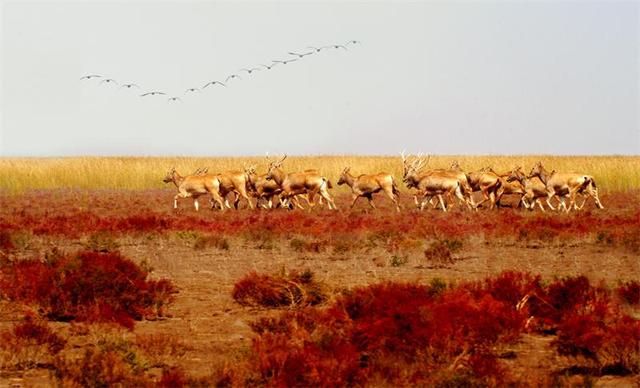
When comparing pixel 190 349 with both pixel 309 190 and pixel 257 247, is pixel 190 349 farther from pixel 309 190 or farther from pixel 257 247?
pixel 309 190

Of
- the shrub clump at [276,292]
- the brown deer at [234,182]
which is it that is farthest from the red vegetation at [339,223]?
the shrub clump at [276,292]

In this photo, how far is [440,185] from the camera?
32.1 meters

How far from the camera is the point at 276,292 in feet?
45.9

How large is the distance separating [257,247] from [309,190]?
10.8 m

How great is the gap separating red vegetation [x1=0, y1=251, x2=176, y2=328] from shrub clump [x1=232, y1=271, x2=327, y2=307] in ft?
3.82

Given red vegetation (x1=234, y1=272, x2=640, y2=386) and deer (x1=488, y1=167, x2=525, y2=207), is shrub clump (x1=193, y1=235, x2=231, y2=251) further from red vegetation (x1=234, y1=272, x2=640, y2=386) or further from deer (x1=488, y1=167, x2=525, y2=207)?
deer (x1=488, y1=167, x2=525, y2=207)

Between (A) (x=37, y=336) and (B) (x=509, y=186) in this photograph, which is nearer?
(A) (x=37, y=336)

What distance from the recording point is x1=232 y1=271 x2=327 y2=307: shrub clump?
1400 centimetres

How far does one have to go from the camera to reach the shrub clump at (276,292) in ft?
45.9

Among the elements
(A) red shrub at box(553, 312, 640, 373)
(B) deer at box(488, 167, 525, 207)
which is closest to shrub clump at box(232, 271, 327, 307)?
(A) red shrub at box(553, 312, 640, 373)

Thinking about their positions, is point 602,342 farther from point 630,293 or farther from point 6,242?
point 6,242

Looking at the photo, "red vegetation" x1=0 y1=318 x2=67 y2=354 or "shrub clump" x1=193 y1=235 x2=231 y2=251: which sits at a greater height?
"red vegetation" x1=0 y1=318 x2=67 y2=354

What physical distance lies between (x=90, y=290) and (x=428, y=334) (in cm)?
548

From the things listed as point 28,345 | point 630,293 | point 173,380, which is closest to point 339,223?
point 630,293
